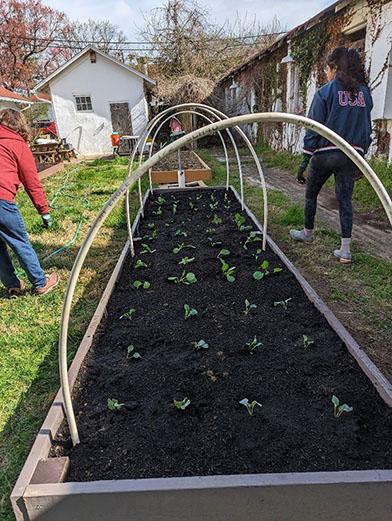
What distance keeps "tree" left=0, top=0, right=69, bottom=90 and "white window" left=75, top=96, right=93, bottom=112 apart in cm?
1441

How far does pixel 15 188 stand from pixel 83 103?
16556 mm

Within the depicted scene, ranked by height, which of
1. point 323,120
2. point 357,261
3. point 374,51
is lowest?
point 357,261

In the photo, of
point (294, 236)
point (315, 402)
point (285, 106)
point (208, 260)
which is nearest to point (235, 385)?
point (315, 402)

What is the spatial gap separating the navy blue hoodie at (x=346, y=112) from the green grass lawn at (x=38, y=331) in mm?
2615

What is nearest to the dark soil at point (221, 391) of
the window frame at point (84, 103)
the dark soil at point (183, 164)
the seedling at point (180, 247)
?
the seedling at point (180, 247)

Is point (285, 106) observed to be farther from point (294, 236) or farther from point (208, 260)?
point (208, 260)

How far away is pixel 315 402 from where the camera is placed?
189 cm

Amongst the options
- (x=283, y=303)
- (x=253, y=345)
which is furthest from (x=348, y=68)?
(x=253, y=345)

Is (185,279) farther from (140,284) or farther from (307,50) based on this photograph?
(307,50)

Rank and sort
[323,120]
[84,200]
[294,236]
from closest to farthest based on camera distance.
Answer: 1. [323,120]
2. [294,236]
3. [84,200]

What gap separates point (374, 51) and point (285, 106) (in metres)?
5.14

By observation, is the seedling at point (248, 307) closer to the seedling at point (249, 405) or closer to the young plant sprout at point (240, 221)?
the seedling at point (249, 405)

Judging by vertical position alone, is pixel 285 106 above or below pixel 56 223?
above

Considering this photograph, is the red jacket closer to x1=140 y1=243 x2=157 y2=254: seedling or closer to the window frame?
x1=140 y1=243 x2=157 y2=254: seedling
